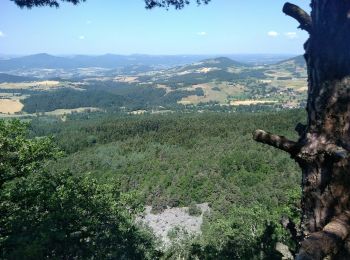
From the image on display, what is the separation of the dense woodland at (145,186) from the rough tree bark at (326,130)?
10.9m

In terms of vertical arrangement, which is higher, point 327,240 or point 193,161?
point 327,240

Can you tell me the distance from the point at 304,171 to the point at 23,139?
15359mm

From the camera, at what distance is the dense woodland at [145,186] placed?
1717 centimetres

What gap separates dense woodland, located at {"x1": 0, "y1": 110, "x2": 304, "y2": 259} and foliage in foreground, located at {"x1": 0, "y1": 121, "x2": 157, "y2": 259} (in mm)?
54

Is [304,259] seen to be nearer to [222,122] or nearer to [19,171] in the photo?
[19,171]

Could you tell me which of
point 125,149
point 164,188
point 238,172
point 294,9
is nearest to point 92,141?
point 125,149

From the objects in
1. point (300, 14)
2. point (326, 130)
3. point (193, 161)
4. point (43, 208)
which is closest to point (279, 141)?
point (326, 130)

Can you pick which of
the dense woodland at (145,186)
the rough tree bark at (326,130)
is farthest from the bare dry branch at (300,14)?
the dense woodland at (145,186)

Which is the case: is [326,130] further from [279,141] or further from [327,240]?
[327,240]

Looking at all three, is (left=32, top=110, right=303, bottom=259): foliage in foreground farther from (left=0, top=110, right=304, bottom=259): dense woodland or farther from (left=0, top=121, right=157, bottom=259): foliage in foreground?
(left=0, top=121, right=157, bottom=259): foliage in foreground

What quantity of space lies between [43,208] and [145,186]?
70.1 m

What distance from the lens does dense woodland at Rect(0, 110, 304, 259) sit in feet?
56.3

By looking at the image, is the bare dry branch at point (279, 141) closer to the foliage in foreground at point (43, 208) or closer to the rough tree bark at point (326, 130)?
the rough tree bark at point (326, 130)

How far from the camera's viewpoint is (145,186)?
87188 mm
